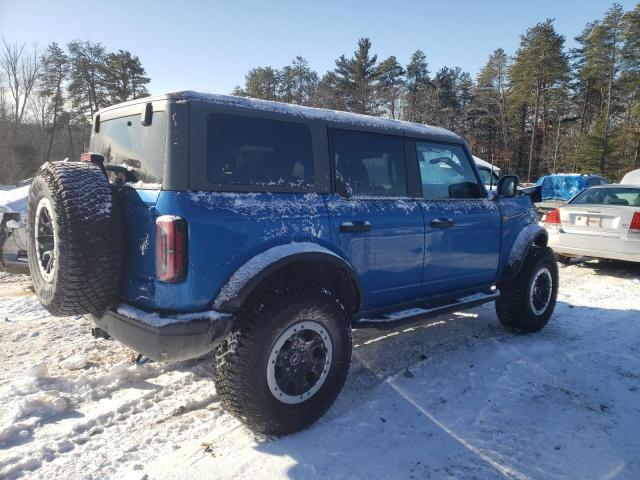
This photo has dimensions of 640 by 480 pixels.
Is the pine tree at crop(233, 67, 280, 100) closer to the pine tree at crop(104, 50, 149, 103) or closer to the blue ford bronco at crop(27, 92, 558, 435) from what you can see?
the pine tree at crop(104, 50, 149, 103)

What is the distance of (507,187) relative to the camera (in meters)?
4.75

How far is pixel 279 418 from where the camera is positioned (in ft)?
9.30

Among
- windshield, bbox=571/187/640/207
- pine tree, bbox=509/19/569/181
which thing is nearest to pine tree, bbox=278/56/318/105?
pine tree, bbox=509/19/569/181

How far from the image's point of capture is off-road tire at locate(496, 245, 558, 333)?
4.84 metres

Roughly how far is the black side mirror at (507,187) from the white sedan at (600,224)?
13.0ft

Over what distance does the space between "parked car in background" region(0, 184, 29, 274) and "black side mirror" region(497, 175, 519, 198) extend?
17.7ft

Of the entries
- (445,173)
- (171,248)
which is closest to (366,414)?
(171,248)

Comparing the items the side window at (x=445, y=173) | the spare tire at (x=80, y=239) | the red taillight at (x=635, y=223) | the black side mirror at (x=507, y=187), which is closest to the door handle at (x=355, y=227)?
the side window at (x=445, y=173)

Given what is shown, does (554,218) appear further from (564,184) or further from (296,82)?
(296,82)

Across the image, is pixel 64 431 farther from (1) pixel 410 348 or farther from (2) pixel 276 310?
(1) pixel 410 348

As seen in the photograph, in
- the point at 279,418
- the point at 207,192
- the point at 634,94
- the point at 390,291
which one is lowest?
the point at 279,418

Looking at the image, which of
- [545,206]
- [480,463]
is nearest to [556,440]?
[480,463]

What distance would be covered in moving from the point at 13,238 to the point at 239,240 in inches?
174

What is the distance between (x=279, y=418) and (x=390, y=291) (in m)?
1.35
